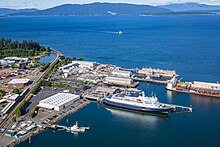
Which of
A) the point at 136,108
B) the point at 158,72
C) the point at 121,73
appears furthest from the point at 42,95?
the point at 158,72

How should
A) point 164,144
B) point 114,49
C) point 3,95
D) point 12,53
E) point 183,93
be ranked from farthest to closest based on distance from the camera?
1. point 114,49
2. point 12,53
3. point 183,93
4. point 3,95
5. point 164,144

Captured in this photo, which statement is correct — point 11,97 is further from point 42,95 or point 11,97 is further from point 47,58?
point 47,58

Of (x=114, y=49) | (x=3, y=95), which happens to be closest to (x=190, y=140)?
(x=3, y=95)

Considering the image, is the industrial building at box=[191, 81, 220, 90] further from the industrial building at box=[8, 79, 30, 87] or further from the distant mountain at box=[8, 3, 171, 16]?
the distant mountain at box=[8, 3, 171, 16]

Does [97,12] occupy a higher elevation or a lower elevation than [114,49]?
higher

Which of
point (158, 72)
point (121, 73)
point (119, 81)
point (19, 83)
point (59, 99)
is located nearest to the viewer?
point (59, 99)

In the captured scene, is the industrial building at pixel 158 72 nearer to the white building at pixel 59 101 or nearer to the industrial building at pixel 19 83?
the white building at pixel 59 101

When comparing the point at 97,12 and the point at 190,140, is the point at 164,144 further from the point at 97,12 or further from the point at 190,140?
the point at 97,12
